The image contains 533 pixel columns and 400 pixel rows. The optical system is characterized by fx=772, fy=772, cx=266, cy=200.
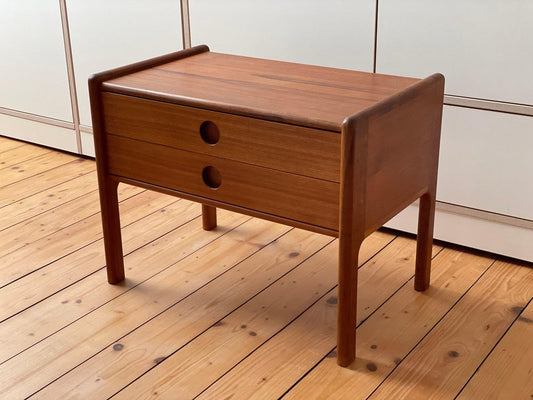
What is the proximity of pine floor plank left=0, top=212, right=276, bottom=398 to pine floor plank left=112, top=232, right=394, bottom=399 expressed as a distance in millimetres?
89

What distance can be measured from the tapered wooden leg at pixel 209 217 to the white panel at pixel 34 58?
2.61 ft

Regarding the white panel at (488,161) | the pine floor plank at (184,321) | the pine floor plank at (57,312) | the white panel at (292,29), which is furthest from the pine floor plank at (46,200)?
the white panel at (488,161)

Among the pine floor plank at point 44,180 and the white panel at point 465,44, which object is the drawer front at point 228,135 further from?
the pine floor plank at point 44,180

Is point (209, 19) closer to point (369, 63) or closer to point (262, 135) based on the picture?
point (369, 63)

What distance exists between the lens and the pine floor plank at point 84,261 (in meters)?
1.84

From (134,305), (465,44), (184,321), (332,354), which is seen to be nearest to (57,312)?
(134,305)

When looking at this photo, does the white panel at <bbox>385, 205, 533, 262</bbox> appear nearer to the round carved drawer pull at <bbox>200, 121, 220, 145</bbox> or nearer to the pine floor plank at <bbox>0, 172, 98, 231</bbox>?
the round carved drawer pull at <bbox>200, 121, 220, 145</bbox>

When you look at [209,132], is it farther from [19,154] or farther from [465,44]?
[19,154]

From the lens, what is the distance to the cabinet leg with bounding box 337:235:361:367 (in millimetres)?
1462

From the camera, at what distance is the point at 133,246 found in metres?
2.08

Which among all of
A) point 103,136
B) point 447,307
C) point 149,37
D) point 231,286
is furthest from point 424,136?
point 149,37

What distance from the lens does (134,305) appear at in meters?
1.80

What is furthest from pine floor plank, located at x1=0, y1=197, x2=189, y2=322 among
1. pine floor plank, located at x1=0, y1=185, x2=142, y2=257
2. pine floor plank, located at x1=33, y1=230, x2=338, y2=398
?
pine floor plank, located at x1=33, y1=230, x2=338, y2=398

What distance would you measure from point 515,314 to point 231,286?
66 centimetres
